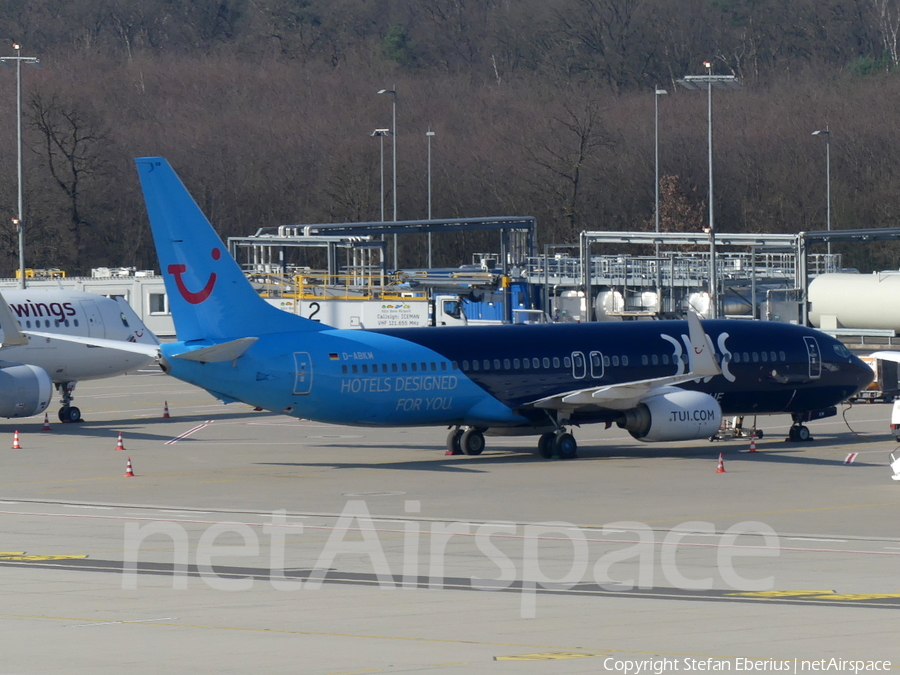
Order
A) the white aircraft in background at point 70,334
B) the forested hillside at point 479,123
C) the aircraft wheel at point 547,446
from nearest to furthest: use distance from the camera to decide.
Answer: the aircraft wheel at point 547,446
the white aircraft in background at point 70,334
the forested hillside at point 479,123

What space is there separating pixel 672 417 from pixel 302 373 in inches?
348

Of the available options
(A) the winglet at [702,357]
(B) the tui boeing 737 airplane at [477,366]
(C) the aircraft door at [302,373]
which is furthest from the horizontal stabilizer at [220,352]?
(A) the winglet at [702,357]

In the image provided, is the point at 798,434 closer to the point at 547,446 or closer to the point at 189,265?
the point at 547,446

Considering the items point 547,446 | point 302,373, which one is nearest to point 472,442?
point 547,446

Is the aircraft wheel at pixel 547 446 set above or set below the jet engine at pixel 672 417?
below

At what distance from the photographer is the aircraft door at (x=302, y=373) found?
31.8 meters

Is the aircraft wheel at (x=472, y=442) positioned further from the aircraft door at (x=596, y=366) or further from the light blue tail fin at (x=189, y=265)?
the light blue tail fin at (x=189, y=265)

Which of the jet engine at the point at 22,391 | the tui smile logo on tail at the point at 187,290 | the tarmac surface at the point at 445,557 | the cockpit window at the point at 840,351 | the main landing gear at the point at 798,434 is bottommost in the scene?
the tarmac surface at the point at 445,557

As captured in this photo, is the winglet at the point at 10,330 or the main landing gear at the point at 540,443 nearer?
the main landing gear at the point at 540,443

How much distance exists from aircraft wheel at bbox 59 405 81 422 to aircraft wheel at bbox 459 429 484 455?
15697 mm

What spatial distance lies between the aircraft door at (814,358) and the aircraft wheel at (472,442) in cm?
938

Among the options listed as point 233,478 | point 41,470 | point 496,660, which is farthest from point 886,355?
point 496,660

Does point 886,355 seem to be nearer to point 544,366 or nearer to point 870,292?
point 544,366

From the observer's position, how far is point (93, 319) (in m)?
47.8
